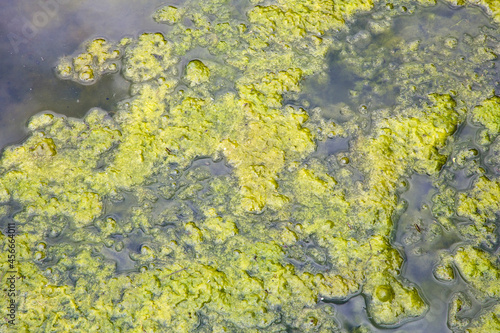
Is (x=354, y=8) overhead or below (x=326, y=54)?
overhead

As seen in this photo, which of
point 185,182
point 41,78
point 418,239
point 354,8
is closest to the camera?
point 418,239

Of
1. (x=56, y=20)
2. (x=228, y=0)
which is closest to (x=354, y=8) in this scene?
(x=228, y=0)

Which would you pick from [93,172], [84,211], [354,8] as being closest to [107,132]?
[93,172]

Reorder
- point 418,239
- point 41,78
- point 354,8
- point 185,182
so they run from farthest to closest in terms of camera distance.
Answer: point 354,8
point 41,78
point 185,182
point 418,239

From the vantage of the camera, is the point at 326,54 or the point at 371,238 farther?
the point at 326,54

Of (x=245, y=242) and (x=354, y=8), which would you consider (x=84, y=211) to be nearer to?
(x=245, y=242)

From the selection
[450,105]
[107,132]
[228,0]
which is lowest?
[107,132]
